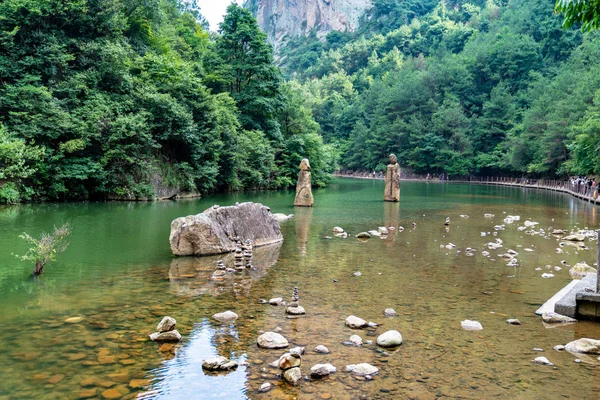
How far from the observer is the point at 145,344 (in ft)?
20.5

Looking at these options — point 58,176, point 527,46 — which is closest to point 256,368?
point 58,176

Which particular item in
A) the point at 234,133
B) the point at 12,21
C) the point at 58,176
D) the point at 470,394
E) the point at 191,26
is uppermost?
the point at 191,26

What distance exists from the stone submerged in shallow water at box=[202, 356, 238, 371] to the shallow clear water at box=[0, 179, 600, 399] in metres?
0.11

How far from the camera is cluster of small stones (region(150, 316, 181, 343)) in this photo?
6.35 metres

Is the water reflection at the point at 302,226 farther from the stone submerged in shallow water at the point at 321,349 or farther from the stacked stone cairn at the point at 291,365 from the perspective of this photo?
the stacked stone cairn at the point at 291,365

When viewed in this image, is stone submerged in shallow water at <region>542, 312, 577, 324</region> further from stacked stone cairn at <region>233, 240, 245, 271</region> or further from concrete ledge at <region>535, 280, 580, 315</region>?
stacked stone cairn at <region>233, 240, 245, 271</region>

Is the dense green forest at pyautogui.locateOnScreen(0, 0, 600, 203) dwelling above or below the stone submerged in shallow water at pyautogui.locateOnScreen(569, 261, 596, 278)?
above

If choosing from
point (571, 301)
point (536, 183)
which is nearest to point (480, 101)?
point (536, 183)

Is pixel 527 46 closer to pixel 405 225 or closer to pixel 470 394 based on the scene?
pixel 405 225

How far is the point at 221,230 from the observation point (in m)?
13.4

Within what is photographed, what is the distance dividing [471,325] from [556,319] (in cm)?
144

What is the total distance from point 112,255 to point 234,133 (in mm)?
27575

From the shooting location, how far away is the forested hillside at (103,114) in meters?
25.2

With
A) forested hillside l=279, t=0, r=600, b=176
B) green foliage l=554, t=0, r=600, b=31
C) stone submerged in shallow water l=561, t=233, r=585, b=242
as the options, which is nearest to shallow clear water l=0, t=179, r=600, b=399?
stone submerged in shallow water l=561, t=233, r=585, b=242
